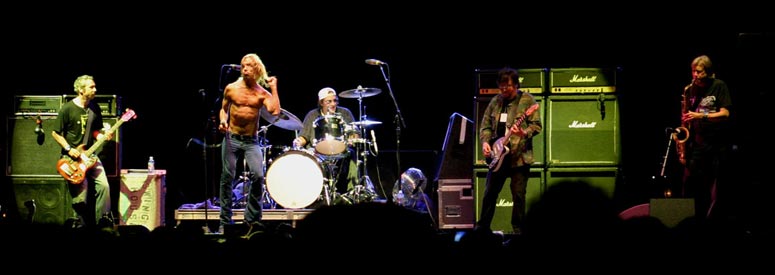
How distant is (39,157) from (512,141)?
6.38 meters

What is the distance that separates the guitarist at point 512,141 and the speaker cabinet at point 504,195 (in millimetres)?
892

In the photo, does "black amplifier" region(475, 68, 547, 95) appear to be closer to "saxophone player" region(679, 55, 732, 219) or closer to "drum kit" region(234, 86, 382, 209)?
"drum kit" region(234, 86, 382, 209)

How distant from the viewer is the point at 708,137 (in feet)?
28.6

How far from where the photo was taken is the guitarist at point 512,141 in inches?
354

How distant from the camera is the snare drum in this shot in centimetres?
1095

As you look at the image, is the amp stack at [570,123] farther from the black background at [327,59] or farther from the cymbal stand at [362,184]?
the cymbal stand at [362,184]

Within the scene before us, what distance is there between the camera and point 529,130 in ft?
29.5

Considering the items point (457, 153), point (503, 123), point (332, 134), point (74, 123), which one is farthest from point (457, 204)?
point (74, 123)

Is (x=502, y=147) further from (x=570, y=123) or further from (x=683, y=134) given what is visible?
(x=683, y=134)

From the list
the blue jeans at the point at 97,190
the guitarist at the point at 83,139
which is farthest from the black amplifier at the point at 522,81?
the blue jeans at the point at 97,190

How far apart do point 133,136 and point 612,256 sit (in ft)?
36.0

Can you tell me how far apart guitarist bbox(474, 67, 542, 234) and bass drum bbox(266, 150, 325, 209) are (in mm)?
2666

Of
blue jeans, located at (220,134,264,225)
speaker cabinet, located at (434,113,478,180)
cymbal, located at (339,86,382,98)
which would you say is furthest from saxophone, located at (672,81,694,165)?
blue jeans, located at (220,134,264,225)

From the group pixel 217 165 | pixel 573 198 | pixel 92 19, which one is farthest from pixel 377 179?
pixel 573 198
